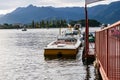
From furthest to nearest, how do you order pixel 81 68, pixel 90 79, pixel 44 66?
pixel 44 66, pixel 81 68, pixel 90 79

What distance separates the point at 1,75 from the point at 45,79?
152 inches

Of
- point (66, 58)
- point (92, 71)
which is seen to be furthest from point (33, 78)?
point (66, 58)

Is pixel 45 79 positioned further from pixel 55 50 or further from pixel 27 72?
pixel 55 50

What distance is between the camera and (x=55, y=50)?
37625 millimetres

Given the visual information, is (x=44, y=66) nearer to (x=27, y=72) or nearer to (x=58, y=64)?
(x=58, y=64)

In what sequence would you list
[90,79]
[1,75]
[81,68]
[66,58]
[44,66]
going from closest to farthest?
1. [90,79]
2. [1,75]
3. [81,68]
4. [44,66]
5. [66,58]

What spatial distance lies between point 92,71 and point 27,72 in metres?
4.68

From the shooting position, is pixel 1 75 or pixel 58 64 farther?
pixel 58 64

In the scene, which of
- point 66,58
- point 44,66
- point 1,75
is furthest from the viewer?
point 66,58

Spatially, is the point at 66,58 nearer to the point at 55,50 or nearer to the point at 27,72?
the point at 55,50

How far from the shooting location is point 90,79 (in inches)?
925

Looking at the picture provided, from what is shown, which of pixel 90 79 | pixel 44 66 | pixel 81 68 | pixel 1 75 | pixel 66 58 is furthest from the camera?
pixel 66 58

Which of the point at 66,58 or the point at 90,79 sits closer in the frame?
the point at 90,79

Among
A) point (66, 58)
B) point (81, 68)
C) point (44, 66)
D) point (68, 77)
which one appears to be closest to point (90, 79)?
point (68, 77)
